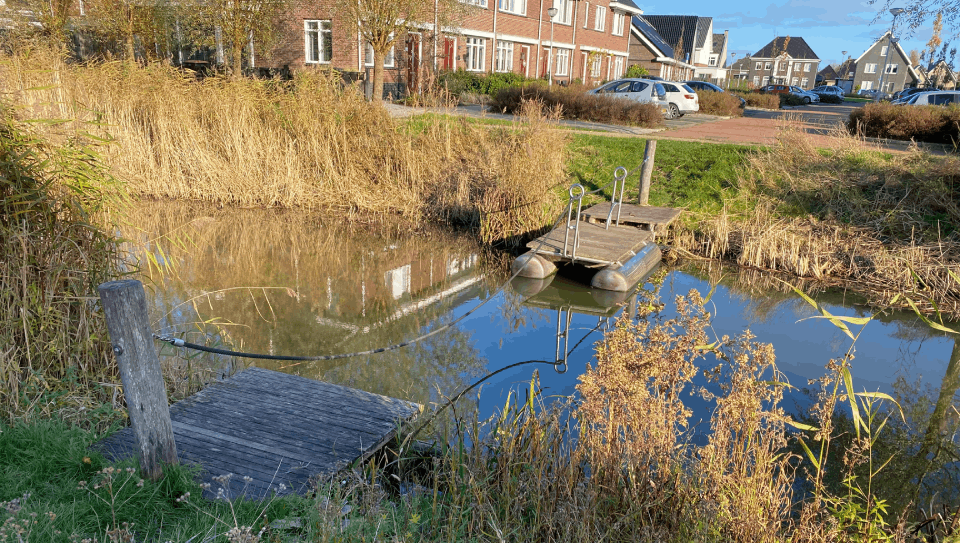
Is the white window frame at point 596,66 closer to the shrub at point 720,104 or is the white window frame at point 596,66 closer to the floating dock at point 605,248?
the shrub at point 720,104

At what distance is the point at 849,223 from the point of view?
10.3 metres

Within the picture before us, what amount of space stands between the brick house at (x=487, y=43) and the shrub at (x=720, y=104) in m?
5.13

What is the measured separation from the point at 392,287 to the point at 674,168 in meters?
6.81

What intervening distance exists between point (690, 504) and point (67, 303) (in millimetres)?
4050

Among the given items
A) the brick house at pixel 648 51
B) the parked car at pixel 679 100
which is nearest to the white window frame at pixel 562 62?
the brick house at pixel 648 51

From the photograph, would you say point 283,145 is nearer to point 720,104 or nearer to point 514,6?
point 720,104

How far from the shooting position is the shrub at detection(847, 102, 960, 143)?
16.9m

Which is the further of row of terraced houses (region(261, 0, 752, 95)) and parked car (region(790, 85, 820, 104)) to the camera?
parked car (region(790, 85, 820, 104))

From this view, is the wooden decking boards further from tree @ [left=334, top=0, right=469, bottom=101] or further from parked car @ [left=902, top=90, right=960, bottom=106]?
parked car @ [left=902, top=90, right=960, bottom=106]

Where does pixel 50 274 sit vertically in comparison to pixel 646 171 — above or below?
below

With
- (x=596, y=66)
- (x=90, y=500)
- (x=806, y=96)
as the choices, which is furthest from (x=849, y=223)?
(x=806, y=96)

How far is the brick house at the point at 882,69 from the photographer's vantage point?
72.6 m

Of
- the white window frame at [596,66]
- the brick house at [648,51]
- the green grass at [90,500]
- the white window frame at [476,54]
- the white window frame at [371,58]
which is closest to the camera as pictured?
the green grass at [90,500]

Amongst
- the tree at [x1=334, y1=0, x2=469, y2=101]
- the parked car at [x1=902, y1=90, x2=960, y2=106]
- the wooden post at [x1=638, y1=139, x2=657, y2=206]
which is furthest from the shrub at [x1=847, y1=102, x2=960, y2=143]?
the tree at [x1=334, y1=0, x2=469, y2=101]
